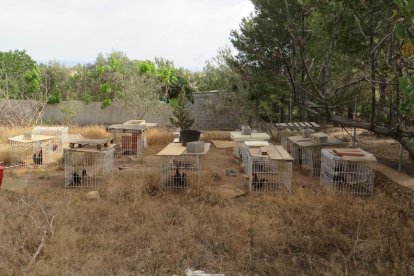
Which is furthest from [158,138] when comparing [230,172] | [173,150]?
[173,150]

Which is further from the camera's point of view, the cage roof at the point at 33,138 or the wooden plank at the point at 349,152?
the cage roof at the point at 33,138

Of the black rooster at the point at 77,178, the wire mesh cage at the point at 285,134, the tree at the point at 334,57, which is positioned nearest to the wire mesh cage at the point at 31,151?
the black rooster at the point at 77,178

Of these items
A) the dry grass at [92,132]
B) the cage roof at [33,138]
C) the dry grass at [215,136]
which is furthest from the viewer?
the dry grass at [215,136]

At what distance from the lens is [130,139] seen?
10.9 m

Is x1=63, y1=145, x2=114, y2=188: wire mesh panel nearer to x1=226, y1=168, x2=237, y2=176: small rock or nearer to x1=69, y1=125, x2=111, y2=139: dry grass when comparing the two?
x1=226, y1=168, x2=237, y2=176: small rock

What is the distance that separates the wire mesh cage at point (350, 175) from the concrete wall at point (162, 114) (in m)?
8.63

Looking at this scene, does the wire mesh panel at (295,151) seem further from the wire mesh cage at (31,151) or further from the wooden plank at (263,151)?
the wire mesh cage at (31,151)

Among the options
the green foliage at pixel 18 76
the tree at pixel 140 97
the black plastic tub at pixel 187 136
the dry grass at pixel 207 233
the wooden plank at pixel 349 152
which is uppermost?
the green foliage at pixel 18 76

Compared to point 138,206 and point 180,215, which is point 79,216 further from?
point 180,215

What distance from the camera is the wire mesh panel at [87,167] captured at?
761cm

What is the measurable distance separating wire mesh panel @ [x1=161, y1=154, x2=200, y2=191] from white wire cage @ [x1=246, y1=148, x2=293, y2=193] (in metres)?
0.97

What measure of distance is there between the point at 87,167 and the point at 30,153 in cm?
241

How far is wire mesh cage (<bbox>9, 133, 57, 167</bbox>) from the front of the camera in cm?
916

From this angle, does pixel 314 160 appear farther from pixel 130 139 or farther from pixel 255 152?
pixel 130 139
